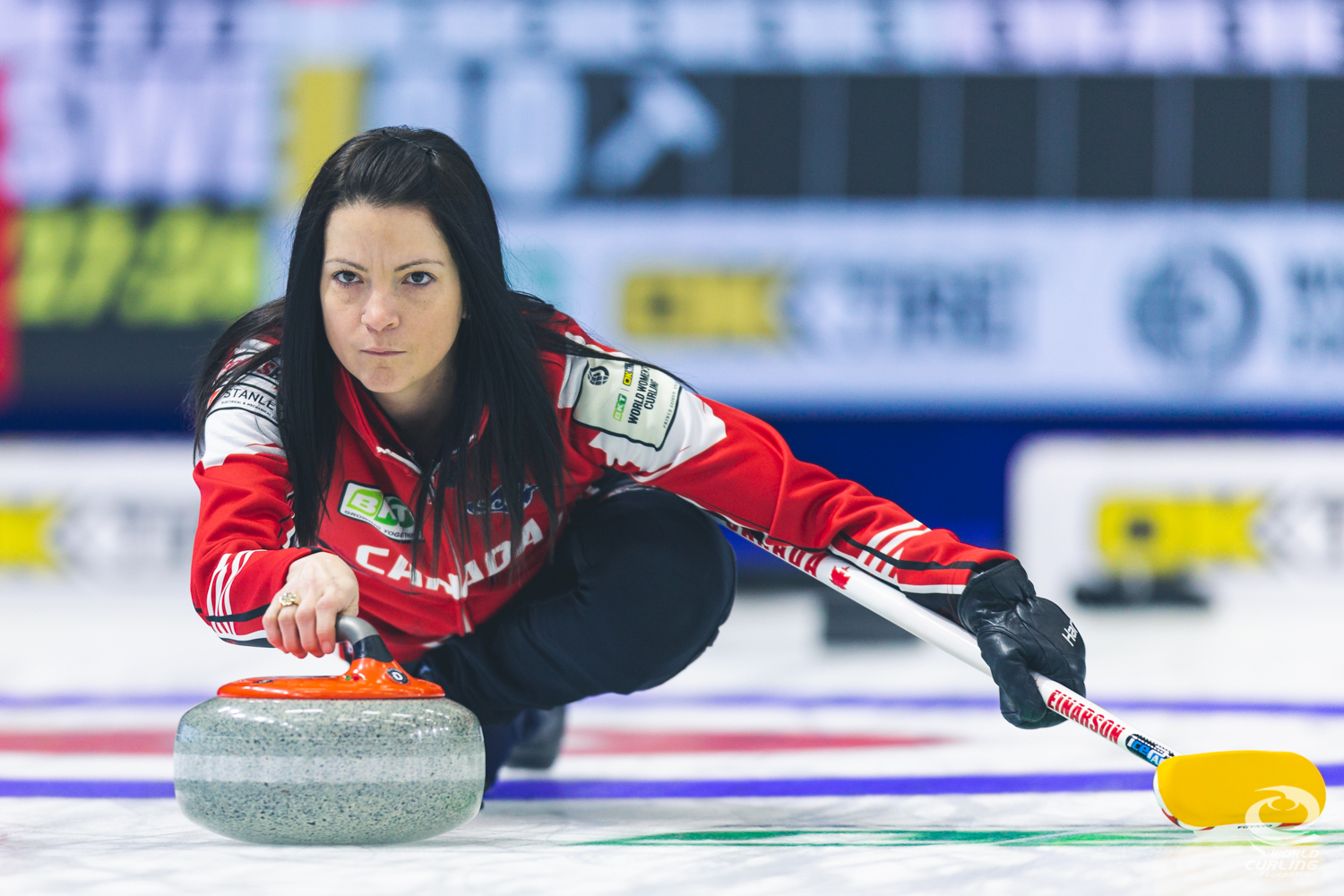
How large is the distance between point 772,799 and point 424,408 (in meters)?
0.57

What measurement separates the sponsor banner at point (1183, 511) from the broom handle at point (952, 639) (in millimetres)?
3726

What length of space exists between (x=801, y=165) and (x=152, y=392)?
242 cm

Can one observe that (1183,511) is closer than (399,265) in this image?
No

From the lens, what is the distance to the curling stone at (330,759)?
3.87ft

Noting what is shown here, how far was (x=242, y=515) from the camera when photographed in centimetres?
129

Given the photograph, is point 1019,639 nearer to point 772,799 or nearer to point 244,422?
point 772,799

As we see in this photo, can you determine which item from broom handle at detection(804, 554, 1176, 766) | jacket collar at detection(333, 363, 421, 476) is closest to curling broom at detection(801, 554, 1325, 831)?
broom handle at detection(804, 554, 1176, 766)

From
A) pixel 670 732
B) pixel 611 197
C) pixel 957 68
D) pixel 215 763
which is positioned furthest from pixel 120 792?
pixel 957 68

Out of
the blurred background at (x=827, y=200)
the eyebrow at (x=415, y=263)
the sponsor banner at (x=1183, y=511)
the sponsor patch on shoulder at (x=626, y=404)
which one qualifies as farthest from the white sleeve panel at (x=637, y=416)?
the sponsor banner at (x=1183, y=511)

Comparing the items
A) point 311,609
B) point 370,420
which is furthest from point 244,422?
point 311,609

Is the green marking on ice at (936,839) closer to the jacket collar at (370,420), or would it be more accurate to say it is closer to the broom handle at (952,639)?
the broom handle at (952,639)

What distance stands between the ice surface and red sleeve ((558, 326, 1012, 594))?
285 millimetres

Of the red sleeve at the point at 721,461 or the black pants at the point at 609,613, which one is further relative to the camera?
the black pants at the point at 609,613

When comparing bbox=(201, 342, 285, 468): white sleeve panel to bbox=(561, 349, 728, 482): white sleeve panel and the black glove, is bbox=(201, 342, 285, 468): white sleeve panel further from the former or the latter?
the black glove
